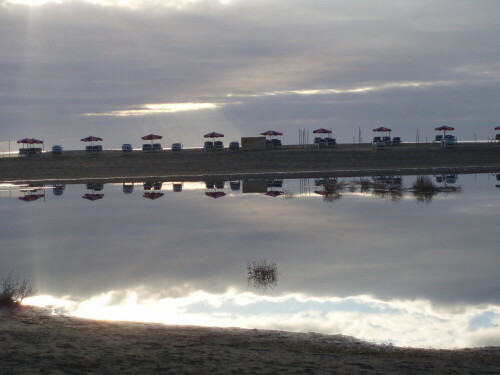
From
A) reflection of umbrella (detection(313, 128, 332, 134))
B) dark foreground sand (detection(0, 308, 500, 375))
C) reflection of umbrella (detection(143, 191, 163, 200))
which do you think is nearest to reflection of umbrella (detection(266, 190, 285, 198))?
reflection of umbrella (detection(143, 191, 163, 200))

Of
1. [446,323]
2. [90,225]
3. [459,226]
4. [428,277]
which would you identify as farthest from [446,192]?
[446,323]

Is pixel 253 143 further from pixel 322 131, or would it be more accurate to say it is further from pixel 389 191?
pixel 389 191

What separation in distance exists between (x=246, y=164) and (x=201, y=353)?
5030 cm

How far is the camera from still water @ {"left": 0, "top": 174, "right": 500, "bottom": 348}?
12.3m

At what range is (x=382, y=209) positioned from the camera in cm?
3020

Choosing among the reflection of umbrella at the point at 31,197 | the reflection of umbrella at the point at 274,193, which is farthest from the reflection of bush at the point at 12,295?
the reflection of umbrella at the point at 31,197

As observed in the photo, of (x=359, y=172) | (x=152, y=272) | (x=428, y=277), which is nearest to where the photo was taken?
(x=428, y=277)

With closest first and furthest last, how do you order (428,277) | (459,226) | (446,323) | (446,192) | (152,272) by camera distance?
(446,323)
(428,277)
(152,272)
(459,226)
(446,192)

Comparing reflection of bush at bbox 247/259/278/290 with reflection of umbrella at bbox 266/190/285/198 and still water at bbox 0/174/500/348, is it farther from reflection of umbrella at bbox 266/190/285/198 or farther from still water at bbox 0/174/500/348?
reflection of umbrella at bbox 266/190/285/198

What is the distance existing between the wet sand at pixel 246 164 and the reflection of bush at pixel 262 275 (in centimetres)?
3608

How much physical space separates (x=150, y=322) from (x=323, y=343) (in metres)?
3.29

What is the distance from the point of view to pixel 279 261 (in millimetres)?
18016

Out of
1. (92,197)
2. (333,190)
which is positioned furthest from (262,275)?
(92,197)

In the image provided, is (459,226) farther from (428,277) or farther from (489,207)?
(428,277)
